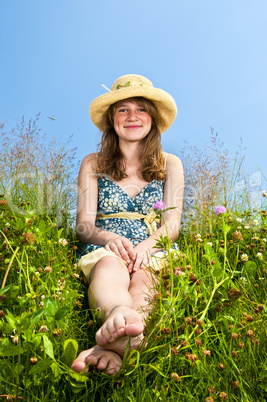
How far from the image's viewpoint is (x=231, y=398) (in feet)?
4.97

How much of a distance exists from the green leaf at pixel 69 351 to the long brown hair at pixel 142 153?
1.94 m

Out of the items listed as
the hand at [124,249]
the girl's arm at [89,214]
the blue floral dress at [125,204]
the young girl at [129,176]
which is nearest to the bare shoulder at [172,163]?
the young girl at [129,176]

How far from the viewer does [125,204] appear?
10.7 feet

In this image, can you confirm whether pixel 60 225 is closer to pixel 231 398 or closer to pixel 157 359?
pixel 157 359

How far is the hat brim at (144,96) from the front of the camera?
321cm

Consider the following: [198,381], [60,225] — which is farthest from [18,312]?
[60,225]

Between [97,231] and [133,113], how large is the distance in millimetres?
969

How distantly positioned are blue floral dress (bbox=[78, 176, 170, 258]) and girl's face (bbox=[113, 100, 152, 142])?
390 mm

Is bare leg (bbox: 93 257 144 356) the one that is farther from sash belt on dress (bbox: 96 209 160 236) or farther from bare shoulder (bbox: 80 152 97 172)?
bare shoulder (bbox: 80 152 97 172)

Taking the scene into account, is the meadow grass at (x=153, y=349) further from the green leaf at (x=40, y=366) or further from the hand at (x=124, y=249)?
the hand at (x=124, y=249)

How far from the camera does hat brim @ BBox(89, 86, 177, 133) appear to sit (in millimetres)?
3215

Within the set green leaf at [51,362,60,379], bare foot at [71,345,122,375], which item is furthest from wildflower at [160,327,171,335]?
green leaf at [51,362,60,379]

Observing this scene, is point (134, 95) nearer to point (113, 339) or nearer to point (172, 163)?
point (172, 163)

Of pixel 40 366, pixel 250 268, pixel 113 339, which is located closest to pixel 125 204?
pixel 250 268
